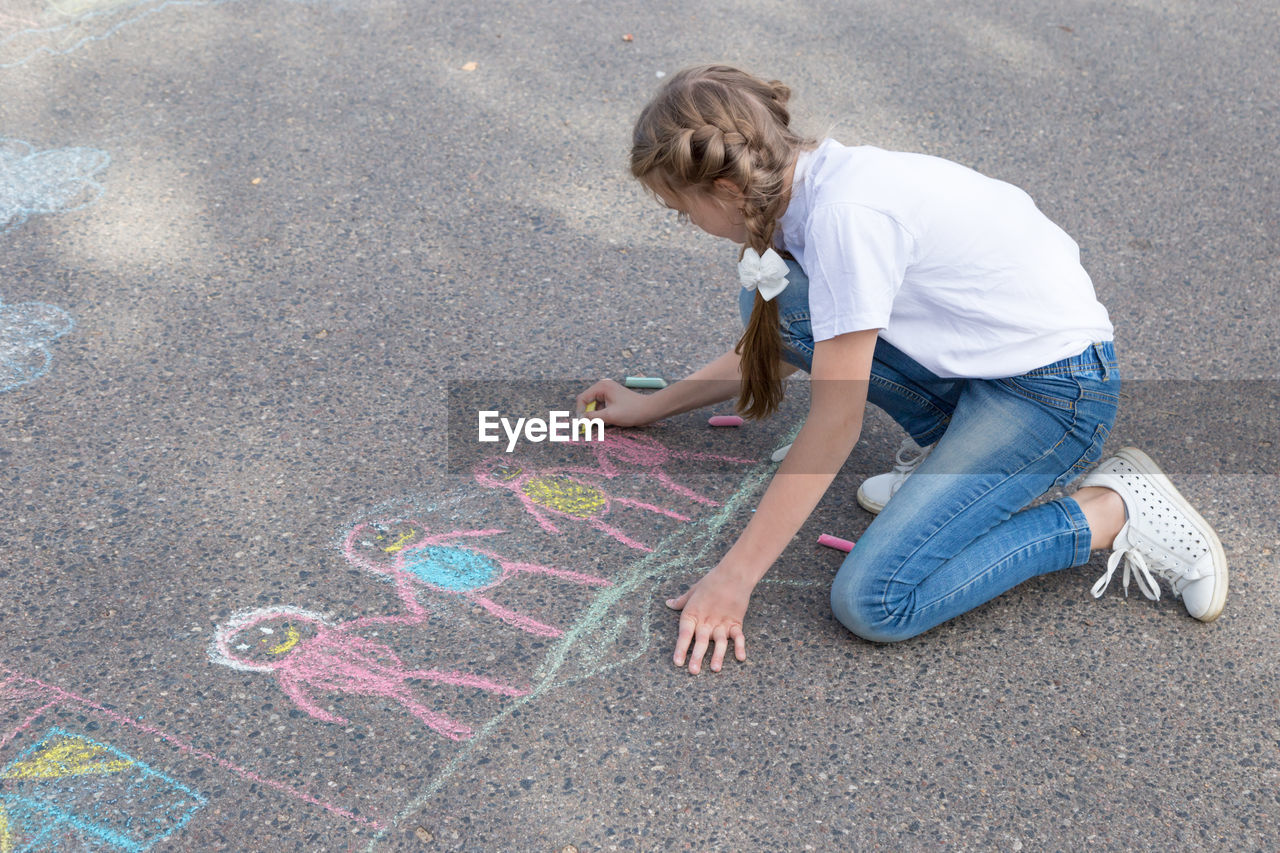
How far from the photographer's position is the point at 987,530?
2006 mm

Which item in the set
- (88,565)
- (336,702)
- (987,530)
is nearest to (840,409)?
(987,530)

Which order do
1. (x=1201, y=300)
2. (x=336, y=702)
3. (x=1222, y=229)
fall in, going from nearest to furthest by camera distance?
1. (x=336, y=702)
2. (x=1201, y=300)
3. (x=1222, y=229)

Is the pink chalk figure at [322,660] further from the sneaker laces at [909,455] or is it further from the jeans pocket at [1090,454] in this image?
the jeans pocket at [1090,454]

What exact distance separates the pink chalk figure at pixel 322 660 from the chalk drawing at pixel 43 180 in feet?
5.77

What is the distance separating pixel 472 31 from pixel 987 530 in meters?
3.12

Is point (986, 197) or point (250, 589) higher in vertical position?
point (986, 197)

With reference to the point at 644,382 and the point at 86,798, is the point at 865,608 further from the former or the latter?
the point at 86,798

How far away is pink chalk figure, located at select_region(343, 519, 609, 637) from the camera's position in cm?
202

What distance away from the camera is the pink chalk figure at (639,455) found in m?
2.38

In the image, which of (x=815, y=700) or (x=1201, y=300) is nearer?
(x=815, y=700)

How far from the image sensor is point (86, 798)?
160cm

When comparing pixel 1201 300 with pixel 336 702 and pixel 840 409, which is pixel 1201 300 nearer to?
pixel 840 409

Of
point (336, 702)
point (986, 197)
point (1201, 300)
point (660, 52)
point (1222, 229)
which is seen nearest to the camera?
point (336, 702)

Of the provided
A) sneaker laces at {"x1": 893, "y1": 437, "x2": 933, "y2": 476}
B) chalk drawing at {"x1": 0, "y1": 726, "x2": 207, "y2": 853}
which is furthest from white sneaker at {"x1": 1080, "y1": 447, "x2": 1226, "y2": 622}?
chalk drawing at {"x1": 0, "y1": 726, "x2": 207, "y2": 853}
